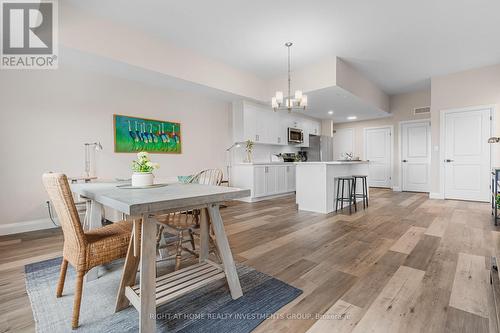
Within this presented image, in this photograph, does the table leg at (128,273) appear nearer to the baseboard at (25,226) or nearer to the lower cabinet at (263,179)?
the baseboard at (25,226)

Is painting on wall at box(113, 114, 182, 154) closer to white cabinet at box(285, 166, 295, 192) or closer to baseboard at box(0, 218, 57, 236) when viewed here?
baseboard at box(0, 218, 57, 236)

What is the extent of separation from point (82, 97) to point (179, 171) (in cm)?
208

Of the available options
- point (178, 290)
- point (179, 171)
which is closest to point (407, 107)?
point (179, 171)

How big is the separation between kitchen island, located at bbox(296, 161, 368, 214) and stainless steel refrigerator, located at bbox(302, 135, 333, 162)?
2.69 meters

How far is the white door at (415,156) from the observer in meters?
6.64

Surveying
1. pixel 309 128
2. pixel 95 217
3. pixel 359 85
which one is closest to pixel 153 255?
pixel 95 217

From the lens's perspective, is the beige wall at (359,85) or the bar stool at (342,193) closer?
the bar stool at (342,193)

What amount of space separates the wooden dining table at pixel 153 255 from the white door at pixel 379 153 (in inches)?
269

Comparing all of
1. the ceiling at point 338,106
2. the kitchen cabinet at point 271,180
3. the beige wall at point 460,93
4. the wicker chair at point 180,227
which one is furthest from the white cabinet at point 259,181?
the beige wall at point 460,93

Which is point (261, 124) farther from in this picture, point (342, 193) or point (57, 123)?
point (57, 123)

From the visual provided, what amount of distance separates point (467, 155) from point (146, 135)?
681 centimetres

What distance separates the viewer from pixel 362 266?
2086 mm

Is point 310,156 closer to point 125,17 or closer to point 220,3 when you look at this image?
point 220,3

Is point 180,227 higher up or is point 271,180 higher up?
point 271,180
